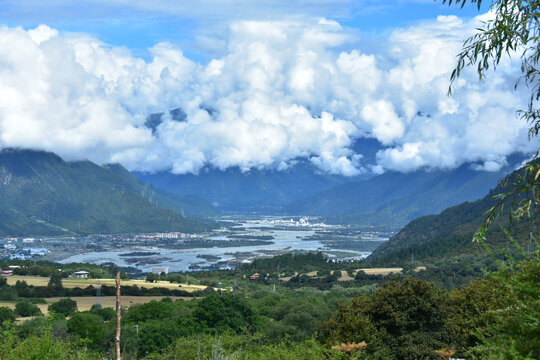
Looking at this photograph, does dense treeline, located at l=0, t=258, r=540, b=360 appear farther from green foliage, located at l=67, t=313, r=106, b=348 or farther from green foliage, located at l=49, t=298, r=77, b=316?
green foliage, located at l=49, t=298, r=77, b=316

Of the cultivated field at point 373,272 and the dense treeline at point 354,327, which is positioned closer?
the dense treeline at point 354,327

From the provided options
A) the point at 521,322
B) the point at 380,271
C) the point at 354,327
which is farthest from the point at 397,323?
the point at 380,271

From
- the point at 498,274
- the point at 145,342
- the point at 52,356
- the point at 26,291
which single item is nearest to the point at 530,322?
the point at 498,274

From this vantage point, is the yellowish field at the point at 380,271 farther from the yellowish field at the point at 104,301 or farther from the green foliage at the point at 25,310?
the green foliage at the point at 25,310

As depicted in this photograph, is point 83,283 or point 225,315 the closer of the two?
point 225,315

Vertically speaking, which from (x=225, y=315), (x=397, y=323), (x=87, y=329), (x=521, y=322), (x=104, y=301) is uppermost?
(x=521, y=322)

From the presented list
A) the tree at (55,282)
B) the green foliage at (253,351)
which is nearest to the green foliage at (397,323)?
the green foliage at (253,351)

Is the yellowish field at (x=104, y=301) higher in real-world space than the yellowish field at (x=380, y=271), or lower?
lower

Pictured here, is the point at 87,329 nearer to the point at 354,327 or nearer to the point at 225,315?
the point at 225,315

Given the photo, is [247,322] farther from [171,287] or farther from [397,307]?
[171,287]

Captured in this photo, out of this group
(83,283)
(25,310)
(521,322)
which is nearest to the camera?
(521,322)

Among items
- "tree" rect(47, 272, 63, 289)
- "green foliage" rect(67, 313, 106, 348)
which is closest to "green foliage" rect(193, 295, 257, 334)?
"green foliage" rect(67, 313, 106, 348)
